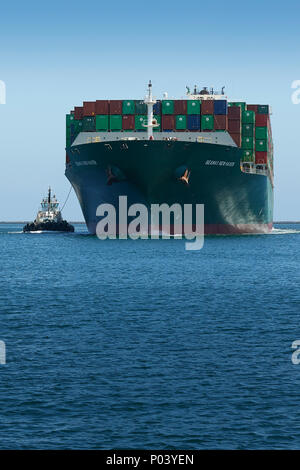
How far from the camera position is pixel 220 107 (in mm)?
73750

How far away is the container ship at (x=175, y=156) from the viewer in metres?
63.1

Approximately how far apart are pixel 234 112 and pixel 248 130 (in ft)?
13.6

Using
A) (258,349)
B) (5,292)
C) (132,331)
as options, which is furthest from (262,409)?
(5,292)

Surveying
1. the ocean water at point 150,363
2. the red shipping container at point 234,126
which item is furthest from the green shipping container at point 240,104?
the ocean water at point 150,363

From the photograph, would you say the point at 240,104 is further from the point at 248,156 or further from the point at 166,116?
the point at 166,116

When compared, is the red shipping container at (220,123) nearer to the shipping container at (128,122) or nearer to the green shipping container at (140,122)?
the green shipping container at (140,122)

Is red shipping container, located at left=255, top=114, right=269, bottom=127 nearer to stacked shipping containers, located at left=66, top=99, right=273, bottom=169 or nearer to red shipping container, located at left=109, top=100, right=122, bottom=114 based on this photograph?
stacked shipping containers, located at left=66, top=99, right=273, bottom=169

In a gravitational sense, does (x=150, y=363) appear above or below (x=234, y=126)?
below

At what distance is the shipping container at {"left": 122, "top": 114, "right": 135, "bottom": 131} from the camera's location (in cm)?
7300

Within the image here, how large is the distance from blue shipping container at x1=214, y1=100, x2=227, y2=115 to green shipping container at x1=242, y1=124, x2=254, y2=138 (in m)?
6.04

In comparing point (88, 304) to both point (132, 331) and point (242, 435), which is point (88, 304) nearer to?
point (132, 331)

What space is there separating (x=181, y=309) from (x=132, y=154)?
3351 cm

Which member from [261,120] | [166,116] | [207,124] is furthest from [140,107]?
[261,120]

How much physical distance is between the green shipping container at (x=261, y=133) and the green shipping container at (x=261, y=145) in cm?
42
